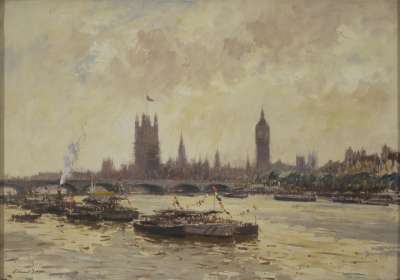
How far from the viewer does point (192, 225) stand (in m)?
6.49

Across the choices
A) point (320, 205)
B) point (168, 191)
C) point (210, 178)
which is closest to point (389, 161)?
point (320, 205)

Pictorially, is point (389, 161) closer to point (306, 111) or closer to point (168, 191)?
point (306, 111)

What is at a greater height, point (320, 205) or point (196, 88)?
point (196, 88)

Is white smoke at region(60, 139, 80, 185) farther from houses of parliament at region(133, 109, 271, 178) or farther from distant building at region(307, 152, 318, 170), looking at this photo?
distant building at region(307, 152, 318, 170)

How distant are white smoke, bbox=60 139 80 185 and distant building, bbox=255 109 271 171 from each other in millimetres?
2218

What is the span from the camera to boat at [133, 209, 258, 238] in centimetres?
617

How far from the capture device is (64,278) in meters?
5.77

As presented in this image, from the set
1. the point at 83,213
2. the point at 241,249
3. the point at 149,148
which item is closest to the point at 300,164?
the point at 241,249

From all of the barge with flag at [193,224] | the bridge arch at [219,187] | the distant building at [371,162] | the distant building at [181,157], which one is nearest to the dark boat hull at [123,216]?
the barge with flag at [193,224]

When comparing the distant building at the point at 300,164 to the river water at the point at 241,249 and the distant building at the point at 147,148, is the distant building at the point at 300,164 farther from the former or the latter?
the distant building at the point at 147,148

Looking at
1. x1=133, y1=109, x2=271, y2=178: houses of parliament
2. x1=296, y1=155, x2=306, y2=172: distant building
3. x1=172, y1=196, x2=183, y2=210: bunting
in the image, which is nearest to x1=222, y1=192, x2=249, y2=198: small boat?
x1=133, y1=109, x2=271, y2=178: houses of parliament

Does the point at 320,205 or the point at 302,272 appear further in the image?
the point at 320,205

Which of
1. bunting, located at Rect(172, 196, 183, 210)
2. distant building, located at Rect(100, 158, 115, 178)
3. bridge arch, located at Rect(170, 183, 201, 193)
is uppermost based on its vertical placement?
distant building, located at Rect(100, 158, 115, 178)

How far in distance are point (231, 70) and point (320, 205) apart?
6.03ft
